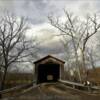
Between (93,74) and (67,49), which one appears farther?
(67,49)

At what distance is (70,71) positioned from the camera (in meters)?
53.0

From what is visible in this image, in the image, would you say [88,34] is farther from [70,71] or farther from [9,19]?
[70,71]

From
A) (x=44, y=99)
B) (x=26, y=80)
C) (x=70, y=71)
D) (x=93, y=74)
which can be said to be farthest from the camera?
(x=70, y=71)

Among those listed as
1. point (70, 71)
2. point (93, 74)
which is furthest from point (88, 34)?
point (70, 71)

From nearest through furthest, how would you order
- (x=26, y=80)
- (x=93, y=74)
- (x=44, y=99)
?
(x=44, y=99), (x=93, y=74), (x=26, y=80)

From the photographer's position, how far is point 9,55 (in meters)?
31.7

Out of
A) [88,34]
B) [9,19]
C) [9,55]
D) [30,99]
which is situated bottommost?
[30,99]

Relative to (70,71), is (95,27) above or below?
above

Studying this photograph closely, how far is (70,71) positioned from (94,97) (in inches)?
1629

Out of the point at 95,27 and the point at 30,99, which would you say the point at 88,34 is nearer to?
the point at 95,27

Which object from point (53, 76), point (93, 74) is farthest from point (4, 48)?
point (93, 74)

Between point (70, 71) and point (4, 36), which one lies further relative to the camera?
point (70, 71)

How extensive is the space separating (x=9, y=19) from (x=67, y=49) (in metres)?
13.6

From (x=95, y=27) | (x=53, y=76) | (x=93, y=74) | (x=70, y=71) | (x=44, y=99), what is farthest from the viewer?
(x=70, y=71)
